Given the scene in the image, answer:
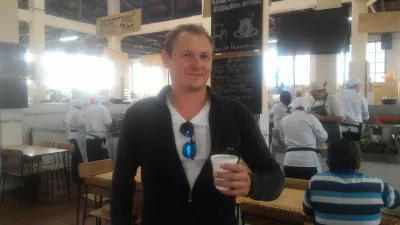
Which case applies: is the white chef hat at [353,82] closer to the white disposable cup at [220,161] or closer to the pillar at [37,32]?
the white disposable cup at [220,161]

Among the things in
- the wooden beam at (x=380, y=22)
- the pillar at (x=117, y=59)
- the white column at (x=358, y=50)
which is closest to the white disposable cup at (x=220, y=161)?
the wooden beam at (x=380, y=22)

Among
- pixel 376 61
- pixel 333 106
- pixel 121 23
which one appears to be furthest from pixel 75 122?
pixel 376 61

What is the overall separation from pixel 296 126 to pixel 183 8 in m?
8.66

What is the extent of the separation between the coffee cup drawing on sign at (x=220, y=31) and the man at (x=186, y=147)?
2513mm

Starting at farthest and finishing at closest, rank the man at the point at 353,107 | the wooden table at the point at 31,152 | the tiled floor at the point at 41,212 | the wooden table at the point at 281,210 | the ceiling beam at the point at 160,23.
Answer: the ceiling beam at the point at 160,23
the man at the point at 353,107
the wooden table at the point at 31,152
the tiled floor at the point at 41,212
the wooden table at the point at 281,210

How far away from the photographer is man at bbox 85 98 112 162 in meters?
6.00

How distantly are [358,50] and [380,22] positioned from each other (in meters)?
1.35

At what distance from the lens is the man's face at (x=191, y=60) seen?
1.17 m

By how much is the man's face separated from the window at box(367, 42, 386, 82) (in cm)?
1476

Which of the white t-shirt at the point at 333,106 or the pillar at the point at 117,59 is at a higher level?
the pillar at the point at 117,59

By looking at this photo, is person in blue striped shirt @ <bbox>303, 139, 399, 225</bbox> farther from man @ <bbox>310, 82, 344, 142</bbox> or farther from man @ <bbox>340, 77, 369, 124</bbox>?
man @ <bbox>340, 77, 369, 124</bbox>

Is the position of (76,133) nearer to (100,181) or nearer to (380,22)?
(100,181)

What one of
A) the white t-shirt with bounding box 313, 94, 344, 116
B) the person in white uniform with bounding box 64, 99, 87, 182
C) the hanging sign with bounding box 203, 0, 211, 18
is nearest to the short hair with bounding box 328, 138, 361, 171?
the white t-shirt with bounding box 313, 94, 344, 116

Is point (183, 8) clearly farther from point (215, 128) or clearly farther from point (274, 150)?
point (215, 128)
